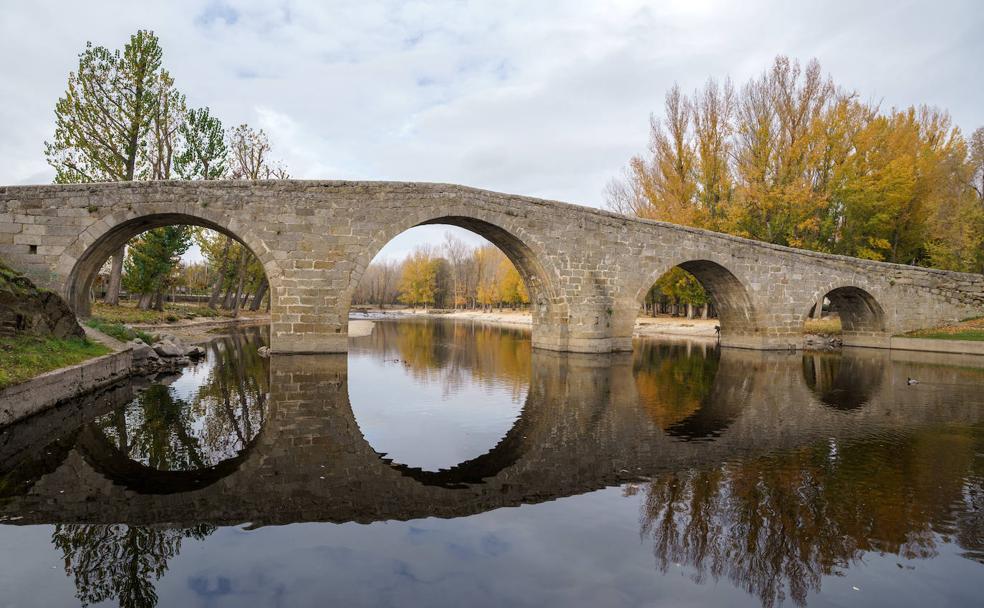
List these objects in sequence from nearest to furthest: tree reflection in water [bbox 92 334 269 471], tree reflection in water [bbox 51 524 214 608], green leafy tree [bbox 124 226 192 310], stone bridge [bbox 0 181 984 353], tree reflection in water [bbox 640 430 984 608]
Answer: tree reflection in water [bbox 51 524 214 608] < tree reflection in water [bbox 640 430 984 608] < tree reflection in water [bbox 92 334 269 471] < stone bridge [bbox 0 181 984 353] < green leafy tree [bbox 124 226 192 310]

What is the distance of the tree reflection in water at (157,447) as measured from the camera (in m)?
3.41

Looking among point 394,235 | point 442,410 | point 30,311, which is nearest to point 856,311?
point 394,235

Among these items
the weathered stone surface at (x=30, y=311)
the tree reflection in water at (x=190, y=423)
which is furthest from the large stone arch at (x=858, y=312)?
the weathered stone surface at (x=30, y=311)

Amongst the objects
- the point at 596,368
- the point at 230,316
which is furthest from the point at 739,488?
the point at 230,316

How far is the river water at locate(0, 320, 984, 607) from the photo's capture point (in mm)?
3436

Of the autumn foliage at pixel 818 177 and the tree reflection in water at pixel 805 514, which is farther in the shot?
the autumn foliage at pixel 818 177

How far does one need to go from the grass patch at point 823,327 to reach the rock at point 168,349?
82.4 feet

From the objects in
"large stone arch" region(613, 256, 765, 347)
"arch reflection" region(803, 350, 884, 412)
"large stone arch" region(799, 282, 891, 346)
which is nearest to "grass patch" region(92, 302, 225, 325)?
"large stone arch" region(613, 256, 765, 347)

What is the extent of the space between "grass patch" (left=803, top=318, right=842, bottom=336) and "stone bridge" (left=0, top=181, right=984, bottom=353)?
3.82 meters

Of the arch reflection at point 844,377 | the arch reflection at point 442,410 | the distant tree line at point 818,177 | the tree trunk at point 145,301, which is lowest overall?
the arch reflection at point 442,410

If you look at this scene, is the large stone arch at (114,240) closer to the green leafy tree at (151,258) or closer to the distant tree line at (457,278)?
the green leafy tree at (151,258)

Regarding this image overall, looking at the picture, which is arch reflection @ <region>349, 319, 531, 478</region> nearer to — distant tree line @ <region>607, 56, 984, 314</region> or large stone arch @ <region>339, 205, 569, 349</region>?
large stone arch @ <region>339, 205, 569, 349</region>

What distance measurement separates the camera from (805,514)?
14.9 feet

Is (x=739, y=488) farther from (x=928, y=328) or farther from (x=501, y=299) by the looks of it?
(x=501, y=299)
